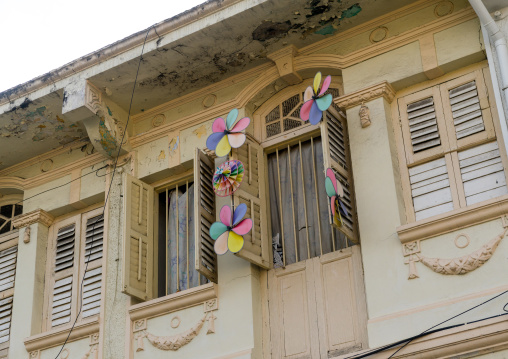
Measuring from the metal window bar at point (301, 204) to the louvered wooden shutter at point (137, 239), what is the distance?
1.53 meters

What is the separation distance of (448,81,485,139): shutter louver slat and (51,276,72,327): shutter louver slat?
4889mm

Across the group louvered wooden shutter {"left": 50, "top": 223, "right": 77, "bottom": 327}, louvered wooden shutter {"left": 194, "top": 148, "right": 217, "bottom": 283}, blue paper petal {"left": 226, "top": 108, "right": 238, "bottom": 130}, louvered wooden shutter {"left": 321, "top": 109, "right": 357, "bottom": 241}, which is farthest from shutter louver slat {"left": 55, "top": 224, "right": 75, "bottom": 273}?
louvered wooden shutter {"left": 321, "top": 109, "right": 357, "bottom": 241}

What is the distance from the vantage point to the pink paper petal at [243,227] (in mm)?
9195

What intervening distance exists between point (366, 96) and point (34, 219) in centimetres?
446

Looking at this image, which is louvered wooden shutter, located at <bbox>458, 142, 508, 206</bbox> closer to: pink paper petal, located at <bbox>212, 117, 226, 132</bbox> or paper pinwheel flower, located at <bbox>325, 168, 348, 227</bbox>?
paper pinwheel flower, located at <bbox>325, 168, 348, 227</bbox>

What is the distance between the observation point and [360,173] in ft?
30.8

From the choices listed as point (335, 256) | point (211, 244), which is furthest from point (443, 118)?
point (211, 244)

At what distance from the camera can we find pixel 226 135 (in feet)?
32.3

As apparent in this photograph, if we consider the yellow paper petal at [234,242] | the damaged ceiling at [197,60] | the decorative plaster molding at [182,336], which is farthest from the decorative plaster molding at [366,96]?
the decorative plaster molding at [182,336]

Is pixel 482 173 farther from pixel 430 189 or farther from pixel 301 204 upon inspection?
pixel 301 204

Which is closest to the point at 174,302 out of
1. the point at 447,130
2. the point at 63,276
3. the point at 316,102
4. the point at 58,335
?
the point at 58,335

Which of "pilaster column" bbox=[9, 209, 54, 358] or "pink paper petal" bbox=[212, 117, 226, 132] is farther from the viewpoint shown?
"pilaster column" bbox=[9, 209, 54, 358]

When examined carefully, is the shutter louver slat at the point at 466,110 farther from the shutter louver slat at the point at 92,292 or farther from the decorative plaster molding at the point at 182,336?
the shutter louver slat at the point at 92,292

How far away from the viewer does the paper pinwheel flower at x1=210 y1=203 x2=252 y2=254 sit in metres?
9.22
